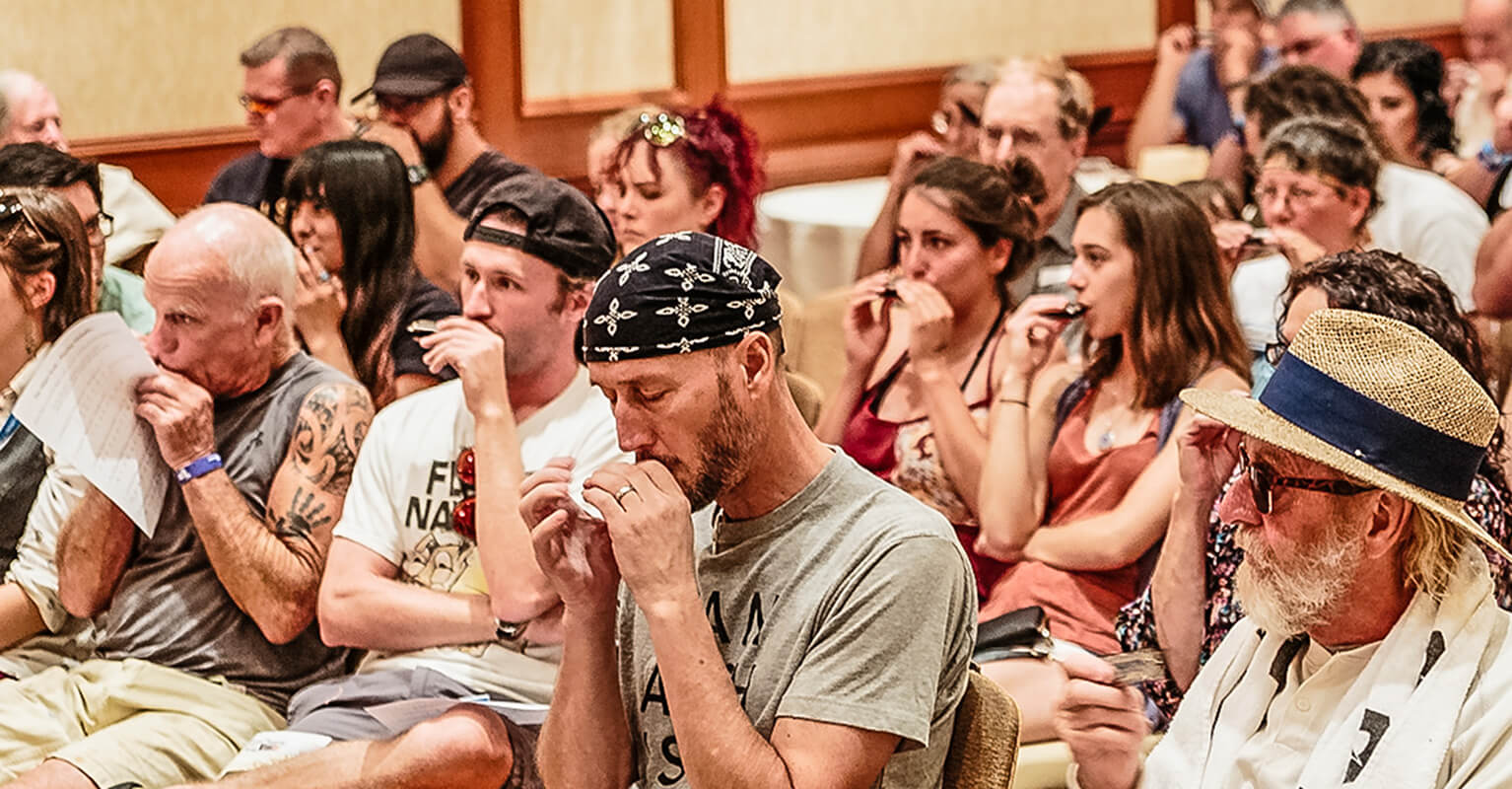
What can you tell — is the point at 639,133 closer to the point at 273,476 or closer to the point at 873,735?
the point at 273,476

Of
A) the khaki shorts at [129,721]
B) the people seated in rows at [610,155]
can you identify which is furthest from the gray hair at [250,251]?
the people seated in rows at [610,155]

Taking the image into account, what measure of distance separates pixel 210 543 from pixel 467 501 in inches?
15.8

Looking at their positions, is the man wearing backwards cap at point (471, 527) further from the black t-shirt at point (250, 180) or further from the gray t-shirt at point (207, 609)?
the black t-shirt at point (250, 180)

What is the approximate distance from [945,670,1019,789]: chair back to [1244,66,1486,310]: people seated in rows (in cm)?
291

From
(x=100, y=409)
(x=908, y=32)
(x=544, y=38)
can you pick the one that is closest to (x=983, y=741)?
(x=100, y=409)

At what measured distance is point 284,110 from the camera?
477 cm

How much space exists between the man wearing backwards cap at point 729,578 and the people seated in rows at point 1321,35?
4.86 meters

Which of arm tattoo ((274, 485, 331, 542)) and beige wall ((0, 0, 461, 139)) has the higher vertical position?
beige wall ((0, 0, 461, 139))

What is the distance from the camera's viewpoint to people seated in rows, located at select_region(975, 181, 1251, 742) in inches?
121

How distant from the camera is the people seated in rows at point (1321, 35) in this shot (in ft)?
21.0

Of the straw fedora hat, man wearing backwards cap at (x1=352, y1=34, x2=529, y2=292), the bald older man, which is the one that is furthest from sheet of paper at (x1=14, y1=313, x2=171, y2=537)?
man wearing backwards cap at (x1=352, y1=34, x2=529, y2=292)

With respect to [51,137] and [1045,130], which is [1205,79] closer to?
[1045,130]

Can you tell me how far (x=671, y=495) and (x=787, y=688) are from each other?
0.24m

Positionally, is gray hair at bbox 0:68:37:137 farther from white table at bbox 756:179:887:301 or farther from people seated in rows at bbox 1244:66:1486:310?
people seated in rows at bbox 1244:66:1486:310
